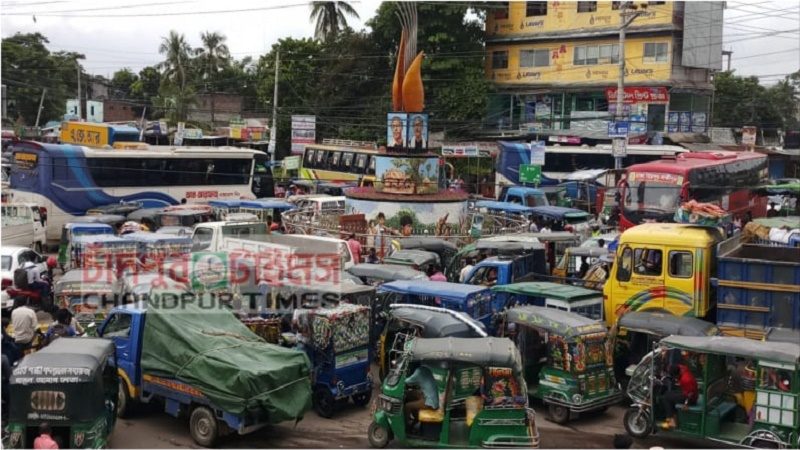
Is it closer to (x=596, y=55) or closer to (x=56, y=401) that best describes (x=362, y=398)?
(x=56, y=401)

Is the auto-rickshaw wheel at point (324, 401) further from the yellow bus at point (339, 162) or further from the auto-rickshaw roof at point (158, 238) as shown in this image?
the yellow bus at point (339, 162)

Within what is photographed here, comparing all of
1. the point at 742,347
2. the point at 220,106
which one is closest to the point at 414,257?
the point at 742,347

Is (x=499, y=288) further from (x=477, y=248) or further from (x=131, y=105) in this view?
(x=131, y=105)

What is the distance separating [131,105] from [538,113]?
39653mm

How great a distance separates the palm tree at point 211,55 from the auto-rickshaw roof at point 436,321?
206 ft

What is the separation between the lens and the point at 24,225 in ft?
81.7

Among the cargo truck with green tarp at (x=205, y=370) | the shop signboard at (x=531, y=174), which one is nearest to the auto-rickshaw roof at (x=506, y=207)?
the shop signboard at (x=531, y=174)

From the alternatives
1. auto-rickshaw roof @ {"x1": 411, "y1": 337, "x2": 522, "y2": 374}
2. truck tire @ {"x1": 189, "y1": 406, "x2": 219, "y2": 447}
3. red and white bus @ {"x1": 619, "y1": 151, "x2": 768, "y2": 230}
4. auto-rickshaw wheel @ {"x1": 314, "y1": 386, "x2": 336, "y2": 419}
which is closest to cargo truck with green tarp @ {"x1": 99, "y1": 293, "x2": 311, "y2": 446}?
truck tire @ {"x1": 189, "y1": 406, "x2": 219, "y2": 447}

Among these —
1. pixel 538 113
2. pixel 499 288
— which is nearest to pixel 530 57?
pixel 538 113

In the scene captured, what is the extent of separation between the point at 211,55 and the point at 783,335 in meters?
67.4

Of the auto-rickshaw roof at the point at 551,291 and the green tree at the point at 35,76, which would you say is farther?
the green tree at the point at 35,76

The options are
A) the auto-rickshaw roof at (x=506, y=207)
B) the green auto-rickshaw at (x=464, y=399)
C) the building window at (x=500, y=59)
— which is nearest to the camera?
the green auto-rickshaw at (x=464, y=399)

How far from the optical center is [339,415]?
1244 cm

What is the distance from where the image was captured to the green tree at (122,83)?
274 ft
